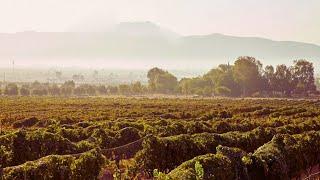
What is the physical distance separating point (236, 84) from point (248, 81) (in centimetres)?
467

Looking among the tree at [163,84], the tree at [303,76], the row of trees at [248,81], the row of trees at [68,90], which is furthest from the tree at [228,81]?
the row of trees at [68,90]

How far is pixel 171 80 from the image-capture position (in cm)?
19338

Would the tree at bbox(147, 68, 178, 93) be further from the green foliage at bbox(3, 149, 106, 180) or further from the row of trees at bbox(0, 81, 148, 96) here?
the green foliage at bbox(3, 149, 106, 180)

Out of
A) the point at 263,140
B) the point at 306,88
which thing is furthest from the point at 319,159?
the point at 306,88

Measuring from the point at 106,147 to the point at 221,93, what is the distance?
134 m

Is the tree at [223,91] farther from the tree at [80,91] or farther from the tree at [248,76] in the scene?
the tree at [80,91]

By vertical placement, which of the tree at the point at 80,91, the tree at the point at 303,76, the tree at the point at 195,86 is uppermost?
the tree at the point at 303,76

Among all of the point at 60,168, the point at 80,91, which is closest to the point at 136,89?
the point at 80,91

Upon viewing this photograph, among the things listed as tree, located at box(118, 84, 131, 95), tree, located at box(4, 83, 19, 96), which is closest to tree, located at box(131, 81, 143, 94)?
tree, located at box(118, 84, 131, 95)

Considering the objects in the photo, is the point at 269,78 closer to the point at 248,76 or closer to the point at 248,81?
the point at 248,76

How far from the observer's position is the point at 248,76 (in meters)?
168

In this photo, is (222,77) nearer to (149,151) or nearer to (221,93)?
(221,93)

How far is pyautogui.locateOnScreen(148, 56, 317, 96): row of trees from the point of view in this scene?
160 metres

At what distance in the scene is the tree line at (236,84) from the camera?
159875mm
